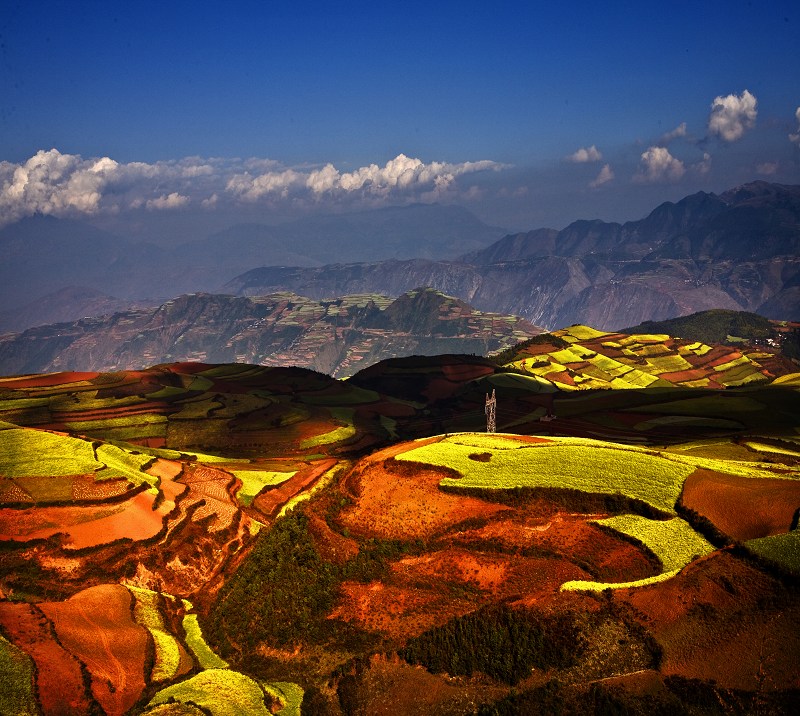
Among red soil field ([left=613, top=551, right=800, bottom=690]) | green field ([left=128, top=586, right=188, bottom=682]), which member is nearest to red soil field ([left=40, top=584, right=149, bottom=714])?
green field ([left=128, top=586, right=188, bottom=682])

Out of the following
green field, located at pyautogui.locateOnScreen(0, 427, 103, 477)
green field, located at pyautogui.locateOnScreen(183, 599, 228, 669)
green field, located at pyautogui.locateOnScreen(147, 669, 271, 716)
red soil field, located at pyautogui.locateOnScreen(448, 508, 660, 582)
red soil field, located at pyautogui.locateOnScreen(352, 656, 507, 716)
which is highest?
green field, located at pyautogui.locateOnScreen(0, 427, 103, 477)

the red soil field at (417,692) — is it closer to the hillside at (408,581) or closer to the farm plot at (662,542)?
the hillside at (408,581)

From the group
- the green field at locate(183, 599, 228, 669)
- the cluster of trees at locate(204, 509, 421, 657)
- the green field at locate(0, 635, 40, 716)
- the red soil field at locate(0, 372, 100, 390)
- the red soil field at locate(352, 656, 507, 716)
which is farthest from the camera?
the red soil field at locate(0, 372, 100, 390)

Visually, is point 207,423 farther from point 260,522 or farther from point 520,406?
point 520,406

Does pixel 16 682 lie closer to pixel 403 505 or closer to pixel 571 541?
pixel 403 505

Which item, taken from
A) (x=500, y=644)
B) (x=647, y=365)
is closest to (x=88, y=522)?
(x=500, y=644)

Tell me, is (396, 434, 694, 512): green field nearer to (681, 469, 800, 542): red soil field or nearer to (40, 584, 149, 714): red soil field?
(681, 469, 800, 542): red soil field

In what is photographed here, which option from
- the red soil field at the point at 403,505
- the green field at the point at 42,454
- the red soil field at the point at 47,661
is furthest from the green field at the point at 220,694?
the green field at the point at 42,454
